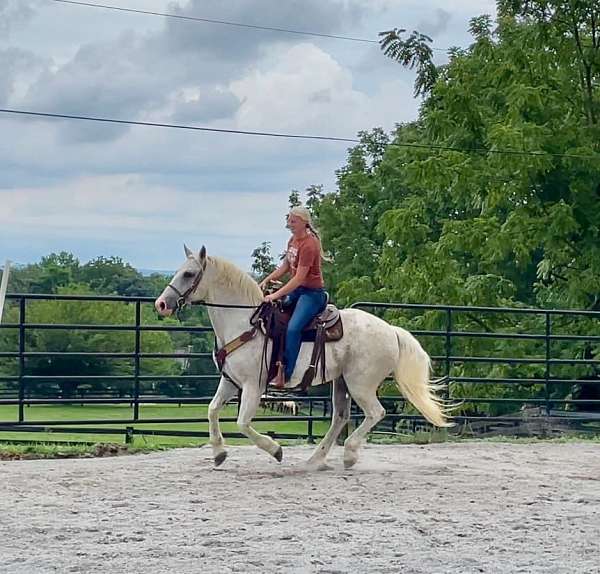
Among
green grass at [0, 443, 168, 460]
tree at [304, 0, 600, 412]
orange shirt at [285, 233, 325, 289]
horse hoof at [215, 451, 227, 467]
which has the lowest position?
green grass at [0, 443, 168, 460]

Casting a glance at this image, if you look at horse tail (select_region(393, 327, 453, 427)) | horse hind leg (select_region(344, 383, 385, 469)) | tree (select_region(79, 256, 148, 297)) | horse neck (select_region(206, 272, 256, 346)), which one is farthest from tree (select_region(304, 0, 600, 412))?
tree (select_region(79, 256, 148, 297))

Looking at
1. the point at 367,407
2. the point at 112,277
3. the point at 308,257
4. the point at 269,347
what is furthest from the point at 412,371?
the point at 112,277

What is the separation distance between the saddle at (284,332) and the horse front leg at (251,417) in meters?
0.21

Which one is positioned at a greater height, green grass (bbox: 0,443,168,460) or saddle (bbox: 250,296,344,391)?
saddle (bbox: 250,296,344,391)

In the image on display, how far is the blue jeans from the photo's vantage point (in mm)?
8969

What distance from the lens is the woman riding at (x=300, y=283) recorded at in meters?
8.94

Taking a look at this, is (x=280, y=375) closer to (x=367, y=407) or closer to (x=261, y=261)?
(x=367, y=407)

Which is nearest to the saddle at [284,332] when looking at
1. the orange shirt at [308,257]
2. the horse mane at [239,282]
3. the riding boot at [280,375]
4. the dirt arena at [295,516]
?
the riding boot at [280,375]

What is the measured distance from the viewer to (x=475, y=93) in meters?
24.2

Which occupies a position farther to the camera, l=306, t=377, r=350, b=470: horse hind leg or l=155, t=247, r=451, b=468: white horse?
l=306, t=377, r=350, b=470: horse hind leg

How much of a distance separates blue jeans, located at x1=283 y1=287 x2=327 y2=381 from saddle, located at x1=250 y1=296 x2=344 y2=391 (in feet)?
0.18

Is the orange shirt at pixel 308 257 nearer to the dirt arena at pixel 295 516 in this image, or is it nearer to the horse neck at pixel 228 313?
the horse neck at pixel 228 313

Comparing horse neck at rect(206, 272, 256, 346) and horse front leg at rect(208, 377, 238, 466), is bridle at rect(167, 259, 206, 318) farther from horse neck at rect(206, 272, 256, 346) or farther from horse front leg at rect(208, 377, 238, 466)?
horse front leg at rect(208, 377, 238, 466)

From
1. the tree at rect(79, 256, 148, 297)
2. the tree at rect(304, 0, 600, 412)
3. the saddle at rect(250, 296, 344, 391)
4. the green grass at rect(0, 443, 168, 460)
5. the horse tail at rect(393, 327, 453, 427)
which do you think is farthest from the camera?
the tree at rect(79, 256, 148, 297)
